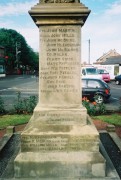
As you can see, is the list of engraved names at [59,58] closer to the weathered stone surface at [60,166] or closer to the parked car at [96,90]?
the weathered stone surface at [60,166]

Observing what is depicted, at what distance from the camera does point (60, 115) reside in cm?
657

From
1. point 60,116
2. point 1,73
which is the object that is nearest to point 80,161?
point 60,116

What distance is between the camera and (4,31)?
8312 centimetres

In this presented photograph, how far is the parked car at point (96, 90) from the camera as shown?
19078 mm

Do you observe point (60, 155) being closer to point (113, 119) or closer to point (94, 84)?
point (113, 119)

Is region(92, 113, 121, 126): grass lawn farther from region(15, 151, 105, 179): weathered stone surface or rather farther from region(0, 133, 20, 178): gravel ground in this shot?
region(15, 151, 105, 179): weathered stone surface

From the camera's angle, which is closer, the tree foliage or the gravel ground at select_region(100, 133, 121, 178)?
the gravel ground at select_region(100, 133, 121, 178)

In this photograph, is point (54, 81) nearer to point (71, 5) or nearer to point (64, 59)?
point (64, 59)

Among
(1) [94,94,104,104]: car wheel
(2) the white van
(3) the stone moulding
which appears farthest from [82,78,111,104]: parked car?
(3) the stone moulding

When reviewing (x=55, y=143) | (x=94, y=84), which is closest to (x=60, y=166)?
(x=55, y=143)

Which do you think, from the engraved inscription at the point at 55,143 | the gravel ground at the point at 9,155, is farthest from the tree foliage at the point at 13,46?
the engraved inscription at the point at 55,143

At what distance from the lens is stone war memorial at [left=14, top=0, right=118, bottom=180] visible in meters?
5.98

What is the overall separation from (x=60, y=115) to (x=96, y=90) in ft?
42.3

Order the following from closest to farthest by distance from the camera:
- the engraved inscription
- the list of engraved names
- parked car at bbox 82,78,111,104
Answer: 1. the engraved inscription
2. the list of engraved names
3. parked car at bbox 82,78,111,104
